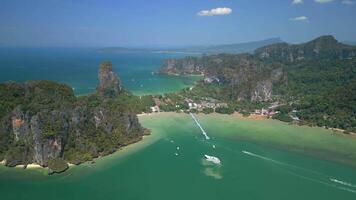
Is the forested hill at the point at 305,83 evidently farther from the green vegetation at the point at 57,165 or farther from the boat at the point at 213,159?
the green vegetation at the point at 57,165

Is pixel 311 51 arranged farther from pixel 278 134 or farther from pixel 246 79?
pixel 278 134

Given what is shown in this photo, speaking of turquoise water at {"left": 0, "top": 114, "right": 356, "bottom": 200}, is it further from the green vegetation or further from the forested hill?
the forested hill

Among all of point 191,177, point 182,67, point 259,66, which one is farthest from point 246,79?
point 182,67

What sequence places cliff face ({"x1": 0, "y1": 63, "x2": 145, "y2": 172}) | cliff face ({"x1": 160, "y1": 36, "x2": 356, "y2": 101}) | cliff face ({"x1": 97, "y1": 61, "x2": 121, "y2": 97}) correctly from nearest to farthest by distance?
cliff face ({"x1": 0, "y1": 63, "x2": 145, "y2": 172})
cliff face ({"x1": 97, "y1": 61, "x2": 121, "y2": 97})
cliff face ({"x1": 160, "y1": 36, "x2": 356, "y2": 101})

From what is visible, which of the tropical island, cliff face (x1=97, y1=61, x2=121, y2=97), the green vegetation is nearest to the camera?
the green vegetation

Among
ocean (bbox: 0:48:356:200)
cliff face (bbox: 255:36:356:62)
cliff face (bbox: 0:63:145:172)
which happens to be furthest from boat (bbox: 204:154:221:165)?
cliff face (bbox: 255:36:356:62)

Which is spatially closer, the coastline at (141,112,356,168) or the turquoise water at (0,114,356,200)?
the turquoise water at (0,114,356,200)

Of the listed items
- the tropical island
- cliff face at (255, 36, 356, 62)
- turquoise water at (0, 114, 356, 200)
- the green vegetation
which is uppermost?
cliff face at (255, 36, 356, 62)
